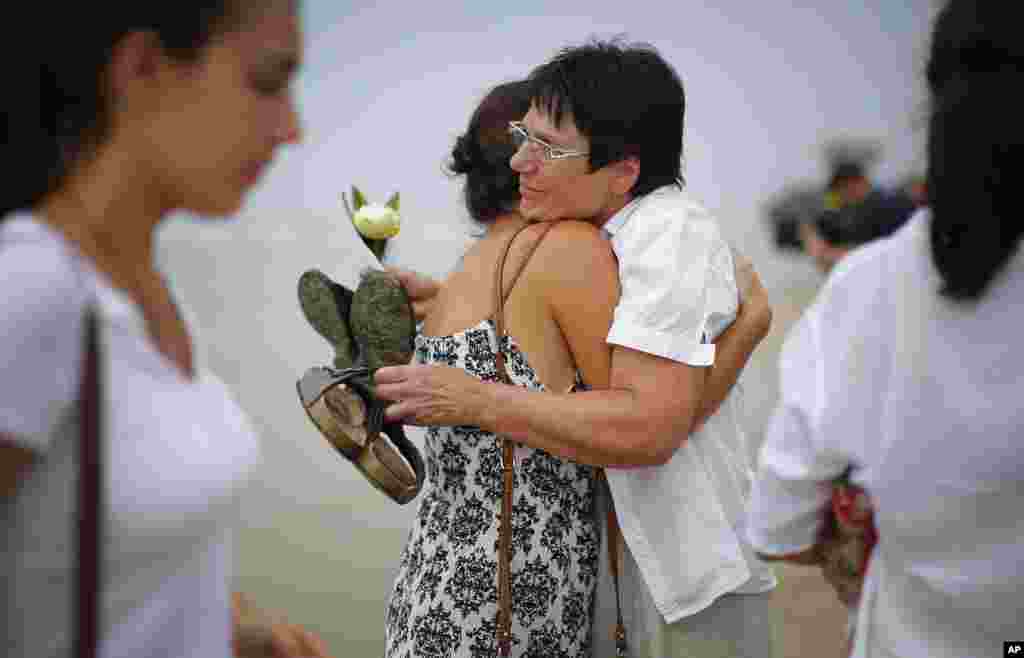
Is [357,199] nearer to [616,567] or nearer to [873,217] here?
[616,567]

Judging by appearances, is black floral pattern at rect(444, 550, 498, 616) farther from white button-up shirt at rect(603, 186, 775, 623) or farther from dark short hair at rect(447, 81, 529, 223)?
dark short hair at rect(447, 81, 529, 223)

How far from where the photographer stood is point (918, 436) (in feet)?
3.90

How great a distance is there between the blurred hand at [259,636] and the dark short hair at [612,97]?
1.00 m

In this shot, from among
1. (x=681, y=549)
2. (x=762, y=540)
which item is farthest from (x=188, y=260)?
(x=762, y=540)

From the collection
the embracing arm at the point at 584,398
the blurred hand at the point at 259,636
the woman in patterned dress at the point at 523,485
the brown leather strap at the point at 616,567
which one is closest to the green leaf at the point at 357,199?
the woman in patterned dress at the point at 523,485

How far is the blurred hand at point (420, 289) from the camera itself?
2238 mm

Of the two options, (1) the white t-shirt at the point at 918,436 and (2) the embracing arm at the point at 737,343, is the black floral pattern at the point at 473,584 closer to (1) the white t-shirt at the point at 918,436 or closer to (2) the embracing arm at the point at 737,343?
(2) the embracing arm at the point at 737,343

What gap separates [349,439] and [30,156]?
2.89 feet

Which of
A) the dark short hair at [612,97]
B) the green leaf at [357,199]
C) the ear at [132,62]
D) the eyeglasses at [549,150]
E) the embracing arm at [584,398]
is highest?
the ear at [132,62]

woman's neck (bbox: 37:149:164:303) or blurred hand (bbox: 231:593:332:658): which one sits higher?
woman's neck (bbox: 37:149:164:303)

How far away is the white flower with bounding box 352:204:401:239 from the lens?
207 cm

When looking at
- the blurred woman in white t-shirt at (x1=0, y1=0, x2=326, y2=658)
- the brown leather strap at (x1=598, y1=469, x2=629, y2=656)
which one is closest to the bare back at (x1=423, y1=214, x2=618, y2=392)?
the brown leather strap at (x1=598, y1=469, x2=629, y2=656)

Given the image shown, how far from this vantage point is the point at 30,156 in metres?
1.01

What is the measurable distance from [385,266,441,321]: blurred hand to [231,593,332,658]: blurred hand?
0.95 m
